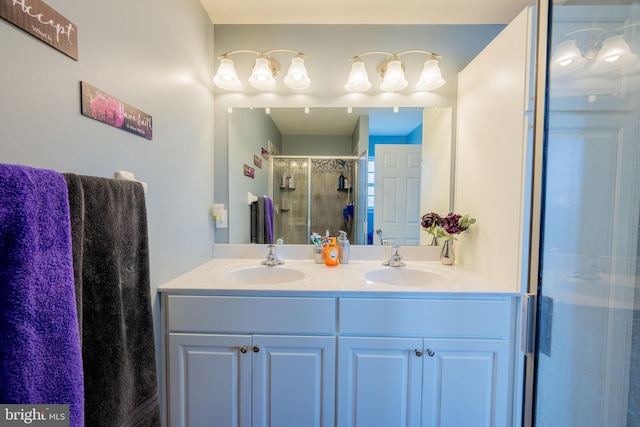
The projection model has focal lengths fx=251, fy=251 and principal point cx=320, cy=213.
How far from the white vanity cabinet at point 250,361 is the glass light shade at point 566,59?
3.48 ft

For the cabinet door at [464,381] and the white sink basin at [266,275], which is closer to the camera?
the cabinet door at [464,381]

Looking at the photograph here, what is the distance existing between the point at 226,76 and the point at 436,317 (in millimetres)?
1717

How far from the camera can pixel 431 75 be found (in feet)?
4.85

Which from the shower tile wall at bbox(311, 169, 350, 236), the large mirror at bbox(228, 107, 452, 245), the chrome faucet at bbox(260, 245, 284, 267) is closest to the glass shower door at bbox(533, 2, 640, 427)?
the large mirror at bbox(228, 107, 452, 245)

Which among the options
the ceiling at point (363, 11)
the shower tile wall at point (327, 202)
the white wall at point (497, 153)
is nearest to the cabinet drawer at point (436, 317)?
the white wall at point (497, 153)

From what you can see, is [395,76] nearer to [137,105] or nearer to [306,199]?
[306,199]

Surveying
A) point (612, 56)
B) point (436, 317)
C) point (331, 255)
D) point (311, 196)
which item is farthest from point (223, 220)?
point (612, 56)

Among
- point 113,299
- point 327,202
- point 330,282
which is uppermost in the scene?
point 327,202

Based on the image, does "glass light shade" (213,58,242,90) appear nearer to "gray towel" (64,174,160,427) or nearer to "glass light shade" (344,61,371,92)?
"glass light shade" (344,61,371,92)

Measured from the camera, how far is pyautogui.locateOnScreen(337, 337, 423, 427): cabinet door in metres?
1.11

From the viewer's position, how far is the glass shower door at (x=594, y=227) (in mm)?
716

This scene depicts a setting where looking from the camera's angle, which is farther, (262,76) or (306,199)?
(306,199)

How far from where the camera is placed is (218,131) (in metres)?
1.62

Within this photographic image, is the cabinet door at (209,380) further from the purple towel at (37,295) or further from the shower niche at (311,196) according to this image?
the shower niche at (311,196)
